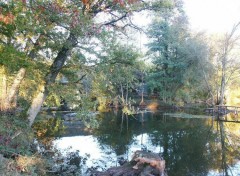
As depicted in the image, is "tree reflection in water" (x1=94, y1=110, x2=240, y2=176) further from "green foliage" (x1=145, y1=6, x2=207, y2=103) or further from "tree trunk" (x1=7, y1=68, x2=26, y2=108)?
"green foliage" (x1=145, y1=6, x2=207, y2=103)

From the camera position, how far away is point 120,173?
9.34m

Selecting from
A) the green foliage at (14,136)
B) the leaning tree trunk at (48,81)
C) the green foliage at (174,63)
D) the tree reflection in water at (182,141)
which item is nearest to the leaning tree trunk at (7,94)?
the green foliage at (14,136)

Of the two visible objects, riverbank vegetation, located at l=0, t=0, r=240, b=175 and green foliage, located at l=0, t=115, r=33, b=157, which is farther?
green foliage, located at l=0, t=115, r=33, b=157

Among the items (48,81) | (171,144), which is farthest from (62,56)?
(171,144)

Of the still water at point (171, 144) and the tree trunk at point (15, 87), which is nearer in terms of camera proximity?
the tree trunk at point (15, 87)

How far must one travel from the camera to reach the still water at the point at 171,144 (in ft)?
38.9

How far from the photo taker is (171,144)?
1586 centimetres

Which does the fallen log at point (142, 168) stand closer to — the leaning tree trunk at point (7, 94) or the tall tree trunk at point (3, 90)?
the leaning tree trunk at point (7, 94)

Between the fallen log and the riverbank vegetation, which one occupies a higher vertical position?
the riverbank vegetation

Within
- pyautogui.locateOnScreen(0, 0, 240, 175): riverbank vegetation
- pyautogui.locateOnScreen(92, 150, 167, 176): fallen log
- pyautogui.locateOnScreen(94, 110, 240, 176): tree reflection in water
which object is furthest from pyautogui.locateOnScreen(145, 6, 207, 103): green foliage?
pyautogui.locateOnScreen(92, 150, 167, 176): fallen log

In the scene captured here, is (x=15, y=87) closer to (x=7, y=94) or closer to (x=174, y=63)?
(x=7, y=94)

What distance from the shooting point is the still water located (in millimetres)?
11859

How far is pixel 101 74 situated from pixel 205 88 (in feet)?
100

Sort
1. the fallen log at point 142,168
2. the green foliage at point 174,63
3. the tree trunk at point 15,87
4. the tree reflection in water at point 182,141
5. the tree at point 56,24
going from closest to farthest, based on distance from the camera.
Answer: the tree at point 56,24
the fallen log at point 142,168
the tree trunk at point 15,87
the tree reflection in water at point 182,141
the green foliage at point 174,63
